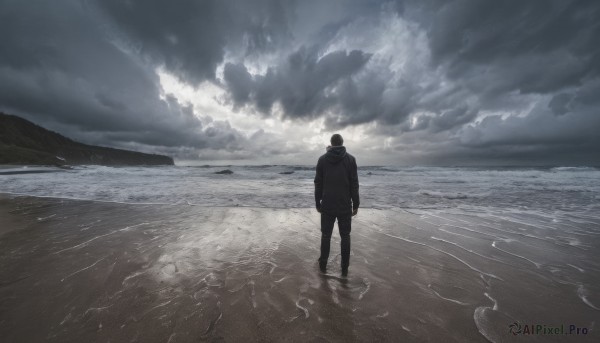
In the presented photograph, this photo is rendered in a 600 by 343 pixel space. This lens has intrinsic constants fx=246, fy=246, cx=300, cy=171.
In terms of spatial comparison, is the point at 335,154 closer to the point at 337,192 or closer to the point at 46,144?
the point at 337,192

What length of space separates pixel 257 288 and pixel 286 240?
92.4 inches

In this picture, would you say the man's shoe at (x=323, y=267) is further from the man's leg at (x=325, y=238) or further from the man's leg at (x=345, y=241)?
the man's leg at (x=345, y=241)

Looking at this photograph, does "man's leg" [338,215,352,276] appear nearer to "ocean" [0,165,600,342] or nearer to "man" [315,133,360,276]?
"man" [315,133,360,276]

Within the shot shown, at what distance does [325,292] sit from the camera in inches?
139

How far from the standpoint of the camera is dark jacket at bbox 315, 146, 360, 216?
4223 mm

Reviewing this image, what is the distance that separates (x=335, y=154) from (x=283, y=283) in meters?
2.26

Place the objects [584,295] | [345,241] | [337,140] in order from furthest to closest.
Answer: [337,140], [345,241], [584,295]

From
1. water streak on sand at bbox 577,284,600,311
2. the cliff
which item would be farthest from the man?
the cliff

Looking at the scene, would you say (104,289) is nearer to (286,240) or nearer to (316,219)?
(286,240)

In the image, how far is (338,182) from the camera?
423cm

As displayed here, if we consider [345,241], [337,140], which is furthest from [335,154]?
[345,241]

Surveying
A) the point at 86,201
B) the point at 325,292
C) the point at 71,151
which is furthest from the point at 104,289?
the point at 71,151

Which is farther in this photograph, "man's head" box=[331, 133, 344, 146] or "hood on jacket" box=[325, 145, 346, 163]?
"man's head" box=[331, 133, 344, 146]

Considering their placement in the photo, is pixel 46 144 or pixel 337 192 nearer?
pixel 337 192
